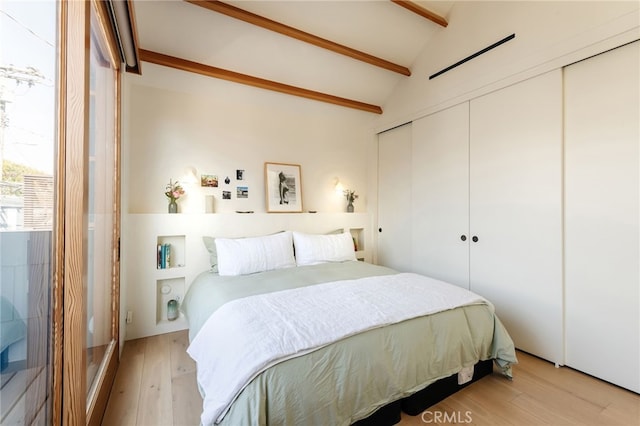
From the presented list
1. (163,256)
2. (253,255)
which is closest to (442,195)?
(253,255)

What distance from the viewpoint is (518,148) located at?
232cm

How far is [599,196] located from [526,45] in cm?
136

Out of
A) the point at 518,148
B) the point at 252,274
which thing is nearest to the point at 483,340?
the point at 518,148

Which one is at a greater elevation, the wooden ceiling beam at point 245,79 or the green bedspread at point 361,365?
the wooden ceiling beam at point 245,79

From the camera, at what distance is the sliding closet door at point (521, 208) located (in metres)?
2.10

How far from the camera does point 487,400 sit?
166 cm

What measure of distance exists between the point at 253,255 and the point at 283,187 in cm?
109

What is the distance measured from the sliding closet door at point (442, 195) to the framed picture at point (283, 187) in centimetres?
143

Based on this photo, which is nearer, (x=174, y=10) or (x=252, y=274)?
(x=174, y=10)

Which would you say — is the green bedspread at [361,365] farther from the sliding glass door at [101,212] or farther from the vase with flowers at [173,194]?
the vase with flowers at [173,194]

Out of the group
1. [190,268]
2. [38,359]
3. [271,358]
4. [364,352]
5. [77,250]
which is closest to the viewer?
[38,359]

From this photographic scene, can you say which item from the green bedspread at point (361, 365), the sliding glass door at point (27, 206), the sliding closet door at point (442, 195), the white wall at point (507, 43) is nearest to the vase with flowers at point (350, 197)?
the sliding closet door at point (442, 195)

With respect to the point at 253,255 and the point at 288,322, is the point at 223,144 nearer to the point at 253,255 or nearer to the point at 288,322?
the point at 253,255

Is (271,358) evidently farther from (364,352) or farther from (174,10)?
(174,10)
